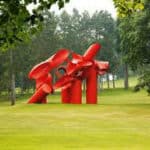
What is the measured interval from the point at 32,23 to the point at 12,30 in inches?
18.8

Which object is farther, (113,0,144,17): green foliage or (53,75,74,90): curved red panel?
(53,75,74,90): curved red panel

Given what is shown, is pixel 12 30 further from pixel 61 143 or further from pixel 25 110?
pixel 25 110

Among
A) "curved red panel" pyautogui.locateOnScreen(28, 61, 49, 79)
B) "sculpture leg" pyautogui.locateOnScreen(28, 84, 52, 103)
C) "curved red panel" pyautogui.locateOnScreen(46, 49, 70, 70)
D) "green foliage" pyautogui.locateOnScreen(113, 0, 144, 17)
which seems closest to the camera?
"green foliage" pyautogui.locateOnScreen(113, 0, 144, 17)

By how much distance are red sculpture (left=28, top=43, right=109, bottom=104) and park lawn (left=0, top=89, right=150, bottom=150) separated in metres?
2.00

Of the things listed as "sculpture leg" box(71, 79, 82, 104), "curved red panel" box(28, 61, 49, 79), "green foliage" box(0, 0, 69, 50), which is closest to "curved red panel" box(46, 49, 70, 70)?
"curved red panel" box(28, 61, 49, 79)

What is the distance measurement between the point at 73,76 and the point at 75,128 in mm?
14438

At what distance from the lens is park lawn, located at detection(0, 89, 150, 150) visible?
1440cm

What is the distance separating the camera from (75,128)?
2106cm

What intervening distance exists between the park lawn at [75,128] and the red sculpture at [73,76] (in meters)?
2.00

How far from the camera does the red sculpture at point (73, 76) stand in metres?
35.0

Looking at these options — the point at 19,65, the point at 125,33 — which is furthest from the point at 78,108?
the point at 19,65

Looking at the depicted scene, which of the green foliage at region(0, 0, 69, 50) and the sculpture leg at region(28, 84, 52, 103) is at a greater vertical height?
the green foliage at region(0, 0, 69, 50)

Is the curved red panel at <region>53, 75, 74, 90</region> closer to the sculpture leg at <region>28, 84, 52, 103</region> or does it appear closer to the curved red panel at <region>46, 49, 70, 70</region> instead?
the sculpture leg at <region>28, 84, 52, 103</region>

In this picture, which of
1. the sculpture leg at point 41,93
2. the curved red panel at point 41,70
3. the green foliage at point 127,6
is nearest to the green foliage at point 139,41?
the curved red panel at point 41,70
